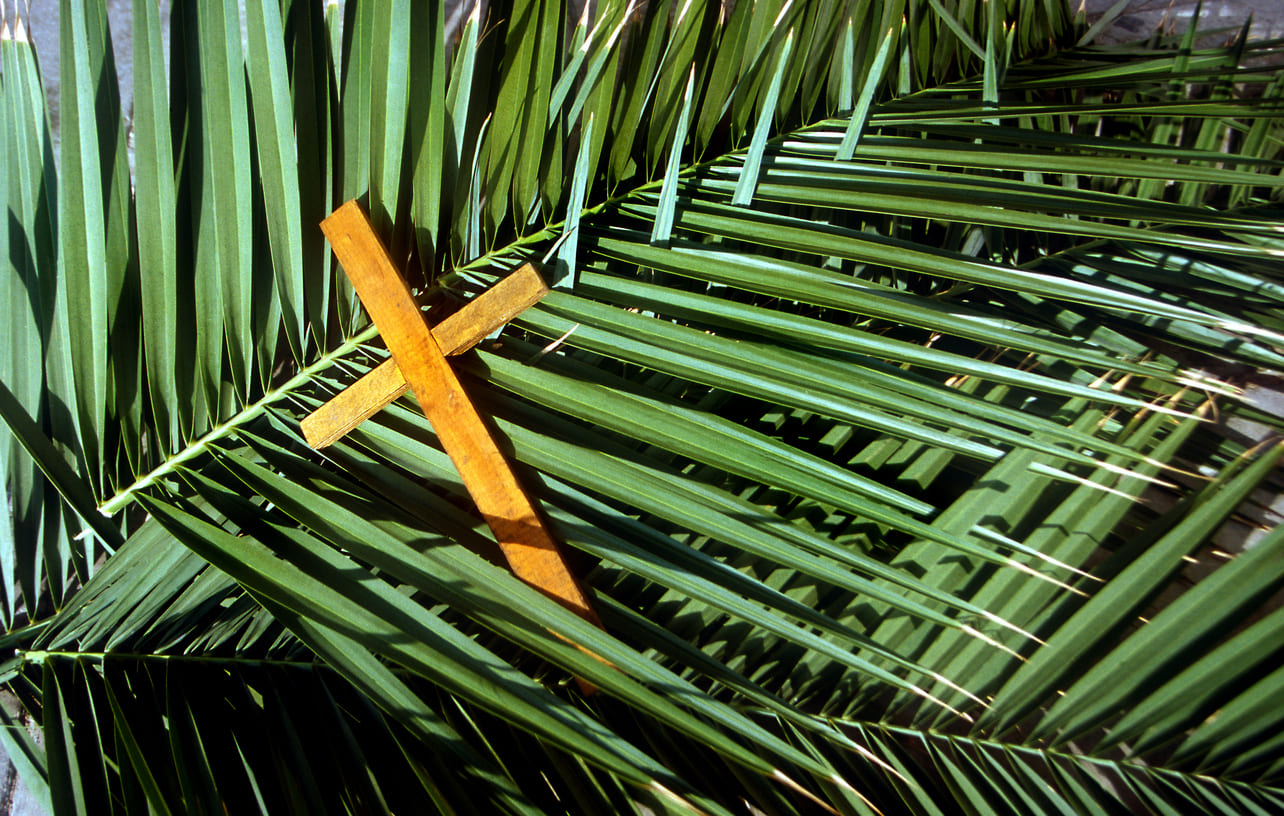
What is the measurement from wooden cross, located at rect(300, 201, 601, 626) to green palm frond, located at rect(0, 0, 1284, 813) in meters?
0.04

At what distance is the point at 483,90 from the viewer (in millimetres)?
808

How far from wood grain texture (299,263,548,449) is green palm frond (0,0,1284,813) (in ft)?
0.13

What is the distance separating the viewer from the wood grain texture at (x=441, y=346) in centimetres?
70

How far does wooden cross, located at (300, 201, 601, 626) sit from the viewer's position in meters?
0.69

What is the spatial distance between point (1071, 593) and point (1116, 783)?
1.07 ft

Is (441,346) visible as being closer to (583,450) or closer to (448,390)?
(448,390)

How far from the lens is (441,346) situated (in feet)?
2.34

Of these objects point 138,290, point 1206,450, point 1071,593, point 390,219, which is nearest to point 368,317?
A: point 390,219

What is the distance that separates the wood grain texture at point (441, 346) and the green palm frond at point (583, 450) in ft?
0.13

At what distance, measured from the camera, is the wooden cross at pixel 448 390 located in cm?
69

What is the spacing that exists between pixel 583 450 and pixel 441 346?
0.56 feet

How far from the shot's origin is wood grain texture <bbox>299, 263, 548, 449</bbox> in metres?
0.70

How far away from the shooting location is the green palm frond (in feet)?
2.11

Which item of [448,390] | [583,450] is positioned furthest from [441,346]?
[583,450]
